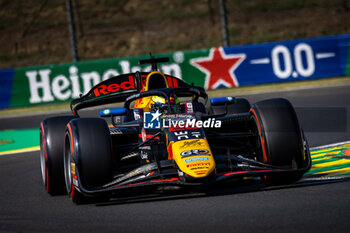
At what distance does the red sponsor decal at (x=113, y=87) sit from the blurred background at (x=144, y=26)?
21923 millimetres

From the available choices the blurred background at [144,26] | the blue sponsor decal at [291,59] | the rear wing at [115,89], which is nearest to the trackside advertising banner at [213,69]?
the blue sponsor decal at [291,59]

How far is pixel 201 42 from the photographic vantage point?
1265 inches

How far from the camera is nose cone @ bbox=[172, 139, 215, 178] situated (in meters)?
6.14

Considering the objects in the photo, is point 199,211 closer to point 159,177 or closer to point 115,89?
point 159,177

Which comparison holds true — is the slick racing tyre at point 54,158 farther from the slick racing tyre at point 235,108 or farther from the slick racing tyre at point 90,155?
the slick racing tyre at point 235,108

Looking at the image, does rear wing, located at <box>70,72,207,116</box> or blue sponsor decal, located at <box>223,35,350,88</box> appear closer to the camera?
rear wing, located at <box>70,72,207,116</box>

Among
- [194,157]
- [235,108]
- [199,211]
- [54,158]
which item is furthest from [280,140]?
[54,158]

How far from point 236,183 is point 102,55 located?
2530 cm

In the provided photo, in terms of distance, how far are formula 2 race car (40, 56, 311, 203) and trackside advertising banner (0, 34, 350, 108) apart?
10831 mm

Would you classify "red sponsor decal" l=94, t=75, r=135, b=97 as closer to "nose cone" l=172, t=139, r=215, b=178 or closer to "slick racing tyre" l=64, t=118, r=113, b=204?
"slick racing tyre" l=64, t=118, r=113, b=204

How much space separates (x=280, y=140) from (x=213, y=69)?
1235 cm

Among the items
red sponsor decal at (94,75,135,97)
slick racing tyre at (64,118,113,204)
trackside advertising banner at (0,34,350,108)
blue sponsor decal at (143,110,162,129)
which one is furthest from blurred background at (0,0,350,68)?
slick racing tyre at (64,118,113,204)

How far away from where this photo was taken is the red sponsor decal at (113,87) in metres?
9.23

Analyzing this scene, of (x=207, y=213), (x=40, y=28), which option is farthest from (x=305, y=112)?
(x=40, y=28)
